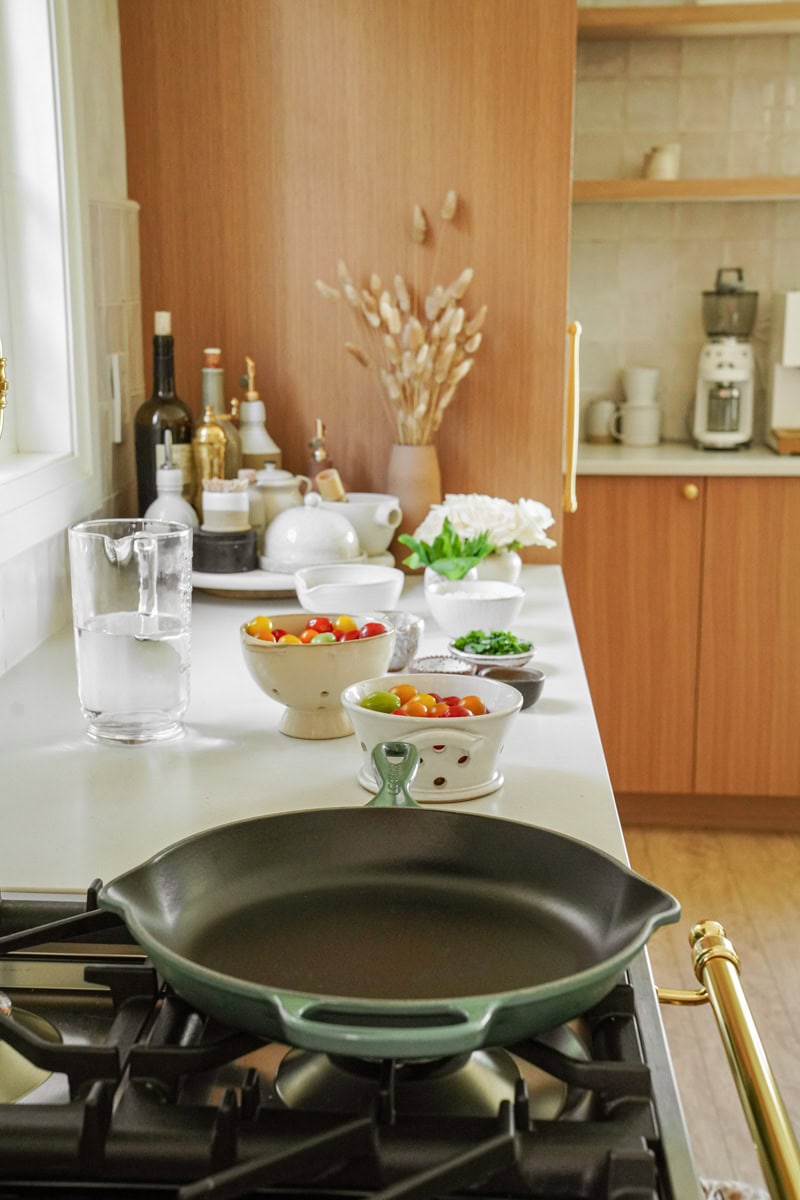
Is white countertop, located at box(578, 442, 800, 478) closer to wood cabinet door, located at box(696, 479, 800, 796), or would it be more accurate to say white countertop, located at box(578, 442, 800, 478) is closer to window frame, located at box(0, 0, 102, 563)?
wood cabinet door, located at box(696, 479, 800, 796)

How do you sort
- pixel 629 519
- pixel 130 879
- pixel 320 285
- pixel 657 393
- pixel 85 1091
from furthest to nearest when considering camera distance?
pixel 657 393
pixel 629 519
pixel 320 285
pixel 130 879
pixel 85 1091

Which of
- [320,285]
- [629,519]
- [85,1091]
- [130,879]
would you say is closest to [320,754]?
[130,879]

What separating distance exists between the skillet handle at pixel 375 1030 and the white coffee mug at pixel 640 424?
2.97 meters

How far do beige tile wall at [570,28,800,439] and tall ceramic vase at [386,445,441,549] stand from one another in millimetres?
1462

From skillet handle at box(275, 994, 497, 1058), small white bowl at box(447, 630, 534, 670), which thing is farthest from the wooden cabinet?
skillet handle at box(275, 994, 497, 1058)

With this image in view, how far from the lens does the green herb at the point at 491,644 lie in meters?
1.58

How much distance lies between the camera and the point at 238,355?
2.40 m

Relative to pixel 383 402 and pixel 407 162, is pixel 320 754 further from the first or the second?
pixel 407 162

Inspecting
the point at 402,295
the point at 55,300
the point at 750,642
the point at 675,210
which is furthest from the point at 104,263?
the point at 675,210

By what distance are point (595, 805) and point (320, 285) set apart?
1.38 meters

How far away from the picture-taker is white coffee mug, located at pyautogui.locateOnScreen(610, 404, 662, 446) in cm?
347

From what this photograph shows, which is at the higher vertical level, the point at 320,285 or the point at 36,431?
the point at 320,285

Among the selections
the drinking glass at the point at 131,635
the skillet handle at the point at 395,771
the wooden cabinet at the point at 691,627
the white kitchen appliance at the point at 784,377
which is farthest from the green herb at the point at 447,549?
the white kitchen appliance at the point at 784,377

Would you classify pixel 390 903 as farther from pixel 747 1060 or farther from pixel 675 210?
pixel 675 210
